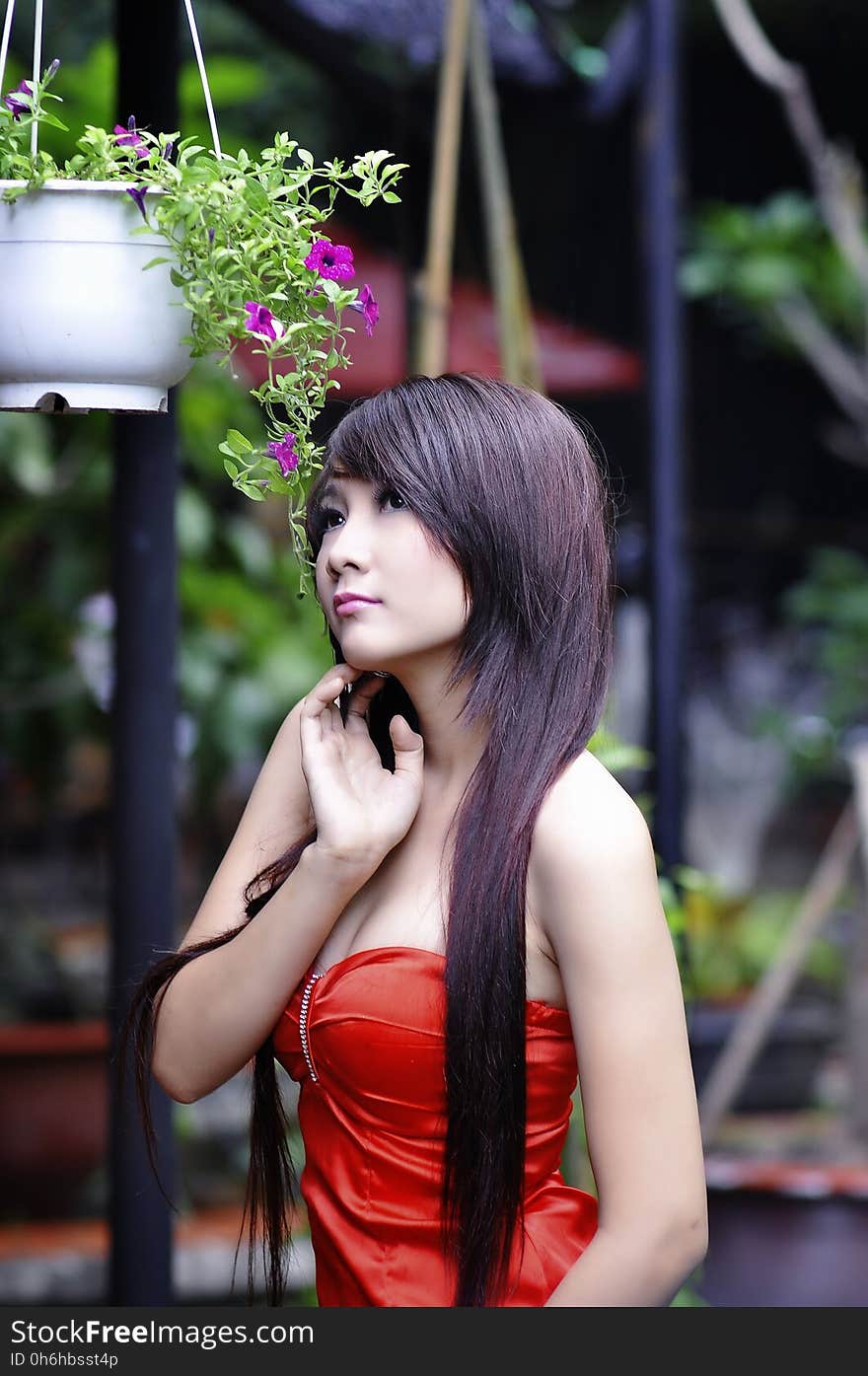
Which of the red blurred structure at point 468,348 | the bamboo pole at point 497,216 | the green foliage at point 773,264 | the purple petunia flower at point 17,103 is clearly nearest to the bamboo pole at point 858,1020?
the red blurred structure at point 468,348

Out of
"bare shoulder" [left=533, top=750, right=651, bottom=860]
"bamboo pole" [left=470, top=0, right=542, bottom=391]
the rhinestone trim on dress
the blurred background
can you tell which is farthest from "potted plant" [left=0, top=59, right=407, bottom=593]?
"bamboo pole" [left=470, top=0, right=542, bottom=391]

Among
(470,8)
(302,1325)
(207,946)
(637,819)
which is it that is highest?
(470,8)

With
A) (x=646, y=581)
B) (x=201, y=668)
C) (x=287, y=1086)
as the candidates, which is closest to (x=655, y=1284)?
(x=646, y=581)

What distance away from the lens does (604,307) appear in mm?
5141

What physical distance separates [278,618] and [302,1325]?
2740 mm

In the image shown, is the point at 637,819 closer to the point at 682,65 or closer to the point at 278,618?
the point at 278,618

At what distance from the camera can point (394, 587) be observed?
4.17ft

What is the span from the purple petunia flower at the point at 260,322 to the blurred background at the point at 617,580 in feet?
2.62

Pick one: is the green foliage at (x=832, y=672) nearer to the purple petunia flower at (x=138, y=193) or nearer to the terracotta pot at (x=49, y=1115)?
the terracotta pot at (x=49, y=1115)

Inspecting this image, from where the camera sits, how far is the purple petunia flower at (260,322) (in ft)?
4.11

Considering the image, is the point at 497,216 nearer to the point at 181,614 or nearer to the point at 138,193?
the point at 138,193

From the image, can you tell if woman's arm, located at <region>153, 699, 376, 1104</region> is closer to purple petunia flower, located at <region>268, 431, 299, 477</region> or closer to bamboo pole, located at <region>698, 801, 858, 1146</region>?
purple petunia flower, located at <region>268, 431, 299, 477</region>

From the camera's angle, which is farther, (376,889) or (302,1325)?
(376,889)

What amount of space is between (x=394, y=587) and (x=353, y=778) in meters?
0.19
